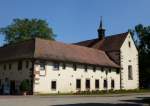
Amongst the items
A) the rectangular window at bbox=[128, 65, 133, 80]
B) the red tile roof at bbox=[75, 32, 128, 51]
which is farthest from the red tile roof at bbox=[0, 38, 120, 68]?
the rectangular window at bbox=[128, 65, 133, 80]

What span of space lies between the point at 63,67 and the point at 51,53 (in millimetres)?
2702

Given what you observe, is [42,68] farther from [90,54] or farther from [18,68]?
[90,54]

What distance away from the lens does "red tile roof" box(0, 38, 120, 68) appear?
47750 millimetres

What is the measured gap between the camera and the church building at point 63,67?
46.2 metres

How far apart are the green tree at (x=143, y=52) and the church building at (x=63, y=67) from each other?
44.2 ft

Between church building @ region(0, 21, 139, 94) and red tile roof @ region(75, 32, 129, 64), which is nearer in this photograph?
church building @ region(0, 21, 139, 94)

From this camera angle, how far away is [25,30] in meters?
74.5

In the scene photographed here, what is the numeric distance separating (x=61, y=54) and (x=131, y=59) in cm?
2092

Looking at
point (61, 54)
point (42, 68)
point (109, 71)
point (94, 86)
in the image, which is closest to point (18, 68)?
point (42, 68)

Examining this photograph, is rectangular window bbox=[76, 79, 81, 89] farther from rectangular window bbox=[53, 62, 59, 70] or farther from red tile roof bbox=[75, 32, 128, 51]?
red tile roof bbox=[75, 32, 128, 51]

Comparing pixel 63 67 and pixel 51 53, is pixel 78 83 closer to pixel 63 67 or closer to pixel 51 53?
pixel 63 67

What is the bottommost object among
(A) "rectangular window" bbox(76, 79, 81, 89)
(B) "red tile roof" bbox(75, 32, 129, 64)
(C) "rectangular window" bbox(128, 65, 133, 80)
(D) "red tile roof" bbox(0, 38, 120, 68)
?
(A) "rectangular window" bbox(76, 79, 81, 89)

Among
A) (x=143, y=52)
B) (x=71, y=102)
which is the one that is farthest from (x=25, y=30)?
(x=71, y=102)

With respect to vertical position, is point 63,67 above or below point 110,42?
below
